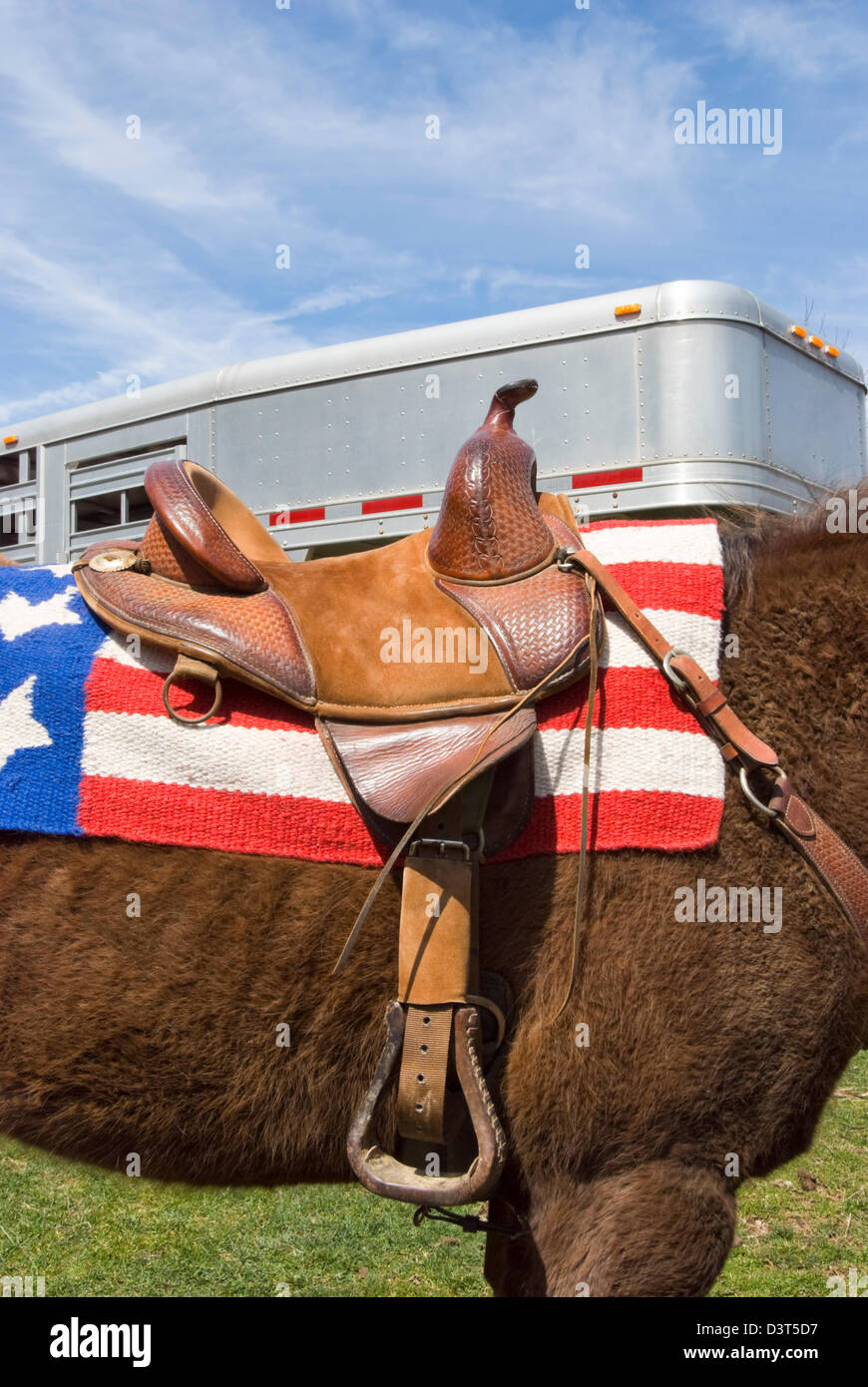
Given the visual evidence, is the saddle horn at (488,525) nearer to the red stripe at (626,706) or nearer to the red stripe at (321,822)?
the red stripe at (626,706)

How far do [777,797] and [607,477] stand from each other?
346 centimetres

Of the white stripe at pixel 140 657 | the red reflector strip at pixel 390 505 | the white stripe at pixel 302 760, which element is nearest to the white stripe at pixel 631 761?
the white stripe at pixel 302 760

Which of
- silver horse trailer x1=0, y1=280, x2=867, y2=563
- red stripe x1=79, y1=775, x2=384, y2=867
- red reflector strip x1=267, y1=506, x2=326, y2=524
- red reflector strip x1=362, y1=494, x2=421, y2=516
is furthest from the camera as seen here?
red reflector strip x1=267, y1=506, x2=326, y2=524

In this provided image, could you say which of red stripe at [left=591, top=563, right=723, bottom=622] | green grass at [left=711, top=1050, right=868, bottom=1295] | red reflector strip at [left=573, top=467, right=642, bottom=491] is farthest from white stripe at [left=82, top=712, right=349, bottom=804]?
red reflector strip at [left=573, top=467, right=642, bottom=491]

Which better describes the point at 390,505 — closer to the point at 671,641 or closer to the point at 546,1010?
the point at 671,641

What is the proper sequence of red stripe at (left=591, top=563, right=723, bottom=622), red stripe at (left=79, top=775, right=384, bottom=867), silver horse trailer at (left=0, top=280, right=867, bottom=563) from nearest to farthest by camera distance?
red stripe at (left=79, top=775, right=384, bottom=867), red stripe at (left=591, top=563, right=723, bottom=622), silver horse trailer at (left=0, top=280, right=867, bottom=563)

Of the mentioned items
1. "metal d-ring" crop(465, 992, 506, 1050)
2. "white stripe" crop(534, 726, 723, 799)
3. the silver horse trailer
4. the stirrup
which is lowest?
the stirrup

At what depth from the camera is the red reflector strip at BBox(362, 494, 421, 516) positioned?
536 centimetres

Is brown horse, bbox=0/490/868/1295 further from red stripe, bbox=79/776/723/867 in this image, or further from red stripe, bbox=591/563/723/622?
red stripe, bbox=591/563/723/622

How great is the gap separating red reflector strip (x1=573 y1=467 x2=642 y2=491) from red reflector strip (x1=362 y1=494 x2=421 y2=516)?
0.86 metres

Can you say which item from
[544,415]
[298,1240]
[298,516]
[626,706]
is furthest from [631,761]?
[298,516]

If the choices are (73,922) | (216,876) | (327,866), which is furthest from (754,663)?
(73,922)
